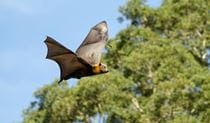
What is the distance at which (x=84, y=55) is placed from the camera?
178 inches

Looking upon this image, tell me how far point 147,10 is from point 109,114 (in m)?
6.42

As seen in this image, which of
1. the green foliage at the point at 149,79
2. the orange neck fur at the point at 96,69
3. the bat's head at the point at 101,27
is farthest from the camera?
the green foliage at the point at 149,79

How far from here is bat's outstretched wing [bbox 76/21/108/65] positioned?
447 centimetres

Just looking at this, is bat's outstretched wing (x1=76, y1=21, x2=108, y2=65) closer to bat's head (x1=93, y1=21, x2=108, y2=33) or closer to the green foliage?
bat's head (x1=93, y1=21, x2=108, y2=33)

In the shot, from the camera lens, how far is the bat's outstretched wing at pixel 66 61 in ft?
14.4

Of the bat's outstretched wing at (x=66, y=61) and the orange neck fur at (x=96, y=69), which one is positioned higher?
the bat's outstretched wing at (x=66, y=61)

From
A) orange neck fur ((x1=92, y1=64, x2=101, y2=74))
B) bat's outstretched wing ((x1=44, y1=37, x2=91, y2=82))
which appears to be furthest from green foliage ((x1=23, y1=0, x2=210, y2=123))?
orange neck fur ((x1=92, y1=64, x2=101, y2=74))

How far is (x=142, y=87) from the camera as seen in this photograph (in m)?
25.0

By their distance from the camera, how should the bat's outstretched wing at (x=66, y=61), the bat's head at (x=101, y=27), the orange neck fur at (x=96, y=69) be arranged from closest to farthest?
the orange neck fur at (x=96, y=69) < the bat's outstretched wing at (x=66, y=61) < the bat's head at (x=101, y=27)

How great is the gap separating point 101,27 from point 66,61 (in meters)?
0.35

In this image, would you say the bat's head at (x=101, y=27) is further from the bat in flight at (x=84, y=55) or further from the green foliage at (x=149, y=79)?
the green foliage at (x=149, y=79)

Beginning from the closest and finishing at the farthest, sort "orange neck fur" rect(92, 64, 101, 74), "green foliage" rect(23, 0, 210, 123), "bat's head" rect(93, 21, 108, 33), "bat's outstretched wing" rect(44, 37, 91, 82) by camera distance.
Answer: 1. "orange neck fur" rect(92, 64, 101, 74)
2. "bat's outstretched wing" rect(44, 37, 91, 82)
3. "bat's head" rect(93, 21, 108, 33)
4. "green foliage" rect(23, 0, 210, 123)

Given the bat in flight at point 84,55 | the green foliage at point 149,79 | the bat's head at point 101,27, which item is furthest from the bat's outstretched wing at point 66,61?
the green foliage at point 149,79

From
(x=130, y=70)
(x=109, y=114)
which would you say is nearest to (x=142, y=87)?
(x=130, y=70)
